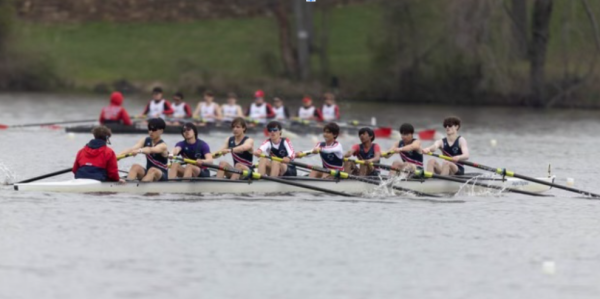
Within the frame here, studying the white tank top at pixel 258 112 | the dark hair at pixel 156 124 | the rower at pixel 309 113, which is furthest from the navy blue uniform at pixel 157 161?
the rower at pixel 309 113

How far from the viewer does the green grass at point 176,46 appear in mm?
55531

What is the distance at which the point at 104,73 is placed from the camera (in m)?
56.9

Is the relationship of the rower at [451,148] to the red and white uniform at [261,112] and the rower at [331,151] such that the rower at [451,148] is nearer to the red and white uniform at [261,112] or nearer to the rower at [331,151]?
the rower at [331,151]

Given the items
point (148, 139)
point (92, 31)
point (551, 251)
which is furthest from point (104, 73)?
point (551, 251)

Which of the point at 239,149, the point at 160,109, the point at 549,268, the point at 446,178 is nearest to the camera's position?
the point at 549,268

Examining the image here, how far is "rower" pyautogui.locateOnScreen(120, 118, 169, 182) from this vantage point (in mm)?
20062

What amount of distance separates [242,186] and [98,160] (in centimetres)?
254

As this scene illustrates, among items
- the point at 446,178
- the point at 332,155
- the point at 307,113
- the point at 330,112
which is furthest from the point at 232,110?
the point at 446,178

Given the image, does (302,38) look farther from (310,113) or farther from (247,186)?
(247,186)

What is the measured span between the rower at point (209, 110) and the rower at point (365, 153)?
43.1ft

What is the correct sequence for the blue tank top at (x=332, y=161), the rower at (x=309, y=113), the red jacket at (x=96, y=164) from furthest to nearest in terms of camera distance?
the rower at (x=309, y=113), the blue tank top at (x=332, y=161), the red jacket at (x=96, y=164)

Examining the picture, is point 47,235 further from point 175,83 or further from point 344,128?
point 175,83

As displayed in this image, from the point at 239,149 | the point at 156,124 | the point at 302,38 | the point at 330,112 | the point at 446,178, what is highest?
the point at 302,38

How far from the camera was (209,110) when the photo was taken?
34.9 meters
